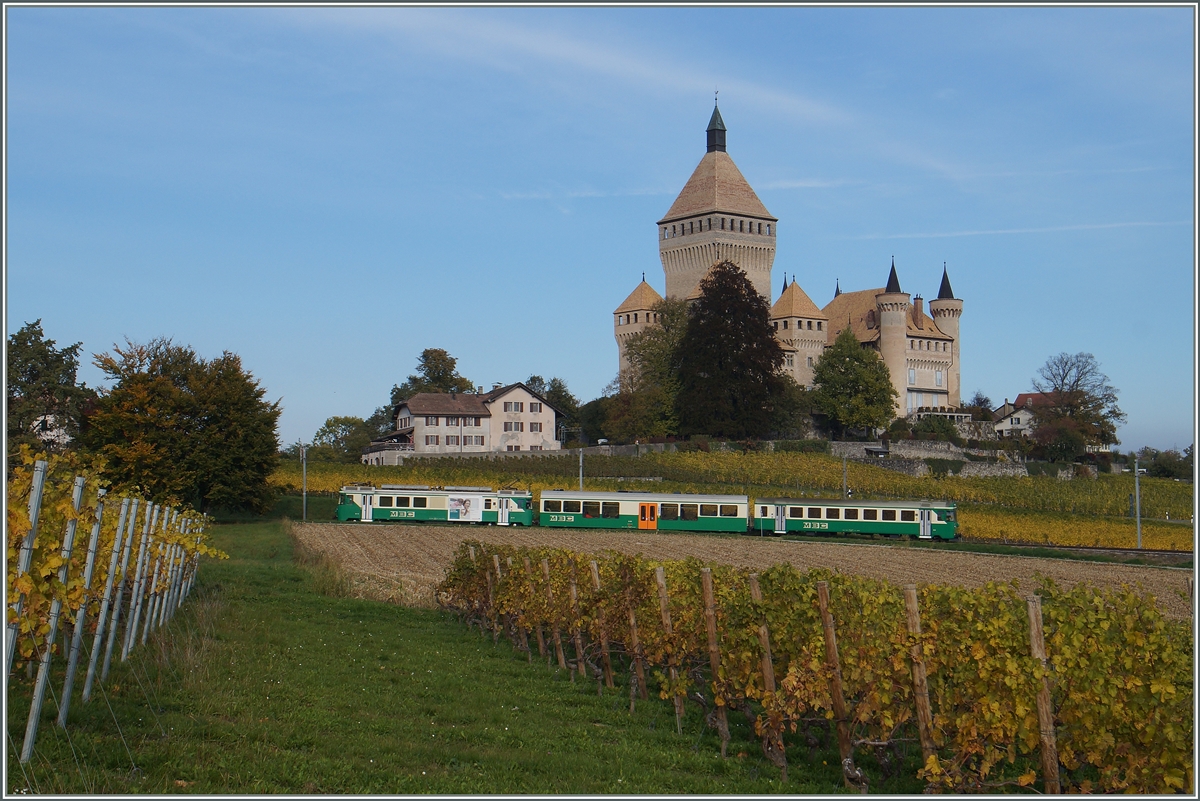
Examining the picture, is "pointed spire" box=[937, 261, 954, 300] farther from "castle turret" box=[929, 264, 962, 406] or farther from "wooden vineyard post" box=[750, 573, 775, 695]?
"wooden vineyard post" box=[750, 573, 775, 695]

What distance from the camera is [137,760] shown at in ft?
24.6

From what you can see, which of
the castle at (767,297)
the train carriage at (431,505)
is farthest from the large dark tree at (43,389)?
the castle at (767,297)

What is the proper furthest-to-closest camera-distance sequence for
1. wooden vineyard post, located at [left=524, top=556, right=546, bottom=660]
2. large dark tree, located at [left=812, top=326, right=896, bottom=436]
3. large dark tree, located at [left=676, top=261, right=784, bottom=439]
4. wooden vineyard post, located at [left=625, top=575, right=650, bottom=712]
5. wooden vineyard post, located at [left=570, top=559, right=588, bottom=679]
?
1. large dark tree, located at [left=812, top=326, right=896, bottom=436]
2. large dark tree, located at [left=676, top=261, right=784, bottom=439]
3. wooden vineyard post, located at [left=524, top=556, right=546, bottom=660]
4. wooden vineyard post, located at [left=570, top=559, right=588, bottom=679]
5. wooden vineyard post, located at [left=625, top=575, right=650, bottom=712]

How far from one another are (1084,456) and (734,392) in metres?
29.4

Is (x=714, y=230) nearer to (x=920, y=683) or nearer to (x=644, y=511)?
(x=644, y=511)

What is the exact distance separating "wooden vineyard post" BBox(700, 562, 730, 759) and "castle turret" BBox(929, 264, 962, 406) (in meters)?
97.2

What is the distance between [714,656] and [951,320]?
100299mm

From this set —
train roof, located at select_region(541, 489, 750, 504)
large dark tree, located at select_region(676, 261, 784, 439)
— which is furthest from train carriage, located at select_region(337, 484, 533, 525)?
large dark tree, located at select_region(676, 261, 784, 439)

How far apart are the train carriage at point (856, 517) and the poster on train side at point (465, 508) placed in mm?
12409

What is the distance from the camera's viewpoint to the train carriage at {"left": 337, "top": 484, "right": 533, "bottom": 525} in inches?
1946

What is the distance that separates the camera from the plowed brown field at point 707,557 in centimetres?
2673

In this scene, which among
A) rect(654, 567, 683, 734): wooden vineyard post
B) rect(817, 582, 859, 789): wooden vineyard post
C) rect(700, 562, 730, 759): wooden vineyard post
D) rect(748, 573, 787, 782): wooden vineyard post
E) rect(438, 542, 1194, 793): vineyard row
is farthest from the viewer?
rect(654, 567, 683, 734): wooden vineyard post

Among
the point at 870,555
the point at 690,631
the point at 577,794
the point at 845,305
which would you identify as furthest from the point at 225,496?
the point at 845,305

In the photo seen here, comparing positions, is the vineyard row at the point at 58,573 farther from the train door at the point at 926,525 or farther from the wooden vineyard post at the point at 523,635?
the train door at the point at 926,525
